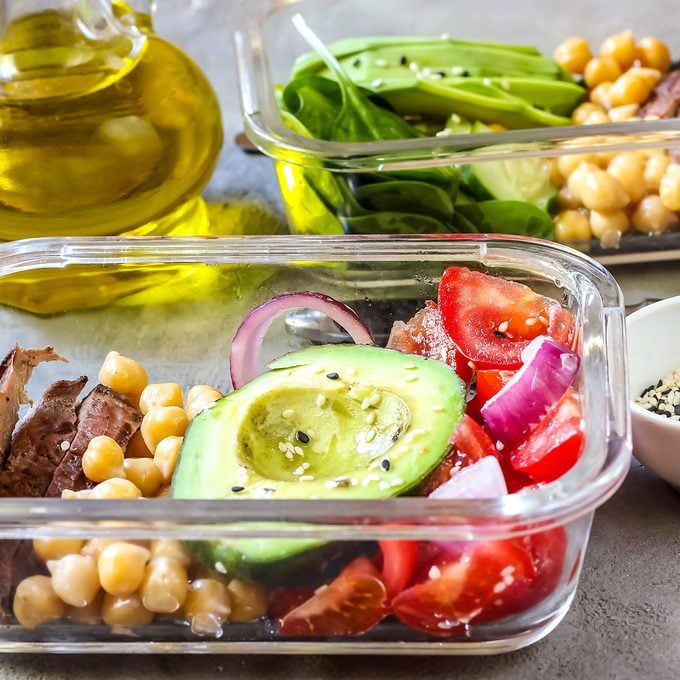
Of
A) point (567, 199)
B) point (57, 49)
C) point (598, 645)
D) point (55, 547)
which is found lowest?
point (598, 645)

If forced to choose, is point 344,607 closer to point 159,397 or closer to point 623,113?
point 159,397

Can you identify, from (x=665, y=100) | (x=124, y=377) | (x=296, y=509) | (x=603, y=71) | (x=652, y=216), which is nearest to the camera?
(x=296, y=509)

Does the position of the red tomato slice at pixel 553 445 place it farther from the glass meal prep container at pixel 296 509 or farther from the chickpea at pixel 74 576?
the chickpea at pixel 74 576

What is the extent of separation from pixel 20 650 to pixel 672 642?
2.08 feet

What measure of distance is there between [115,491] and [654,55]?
4.27 feet

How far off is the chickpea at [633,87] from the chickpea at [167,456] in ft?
3.40

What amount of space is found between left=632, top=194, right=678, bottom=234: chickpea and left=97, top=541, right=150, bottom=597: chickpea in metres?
0.95

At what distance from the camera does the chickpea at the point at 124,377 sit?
4.19 ft

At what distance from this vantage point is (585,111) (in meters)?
1.80

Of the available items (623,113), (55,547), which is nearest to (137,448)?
(55,547)

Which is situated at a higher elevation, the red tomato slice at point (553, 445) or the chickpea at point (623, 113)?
the red tomato slice at point (553, 445)

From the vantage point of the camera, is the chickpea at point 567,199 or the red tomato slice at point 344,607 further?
the chickpea at point 567,199

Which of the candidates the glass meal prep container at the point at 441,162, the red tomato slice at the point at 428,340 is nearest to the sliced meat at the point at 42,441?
the red tomato slice at the point at 428,340

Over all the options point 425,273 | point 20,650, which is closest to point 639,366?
point 425,273
